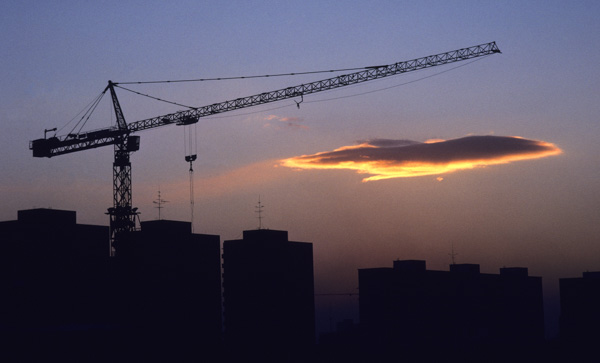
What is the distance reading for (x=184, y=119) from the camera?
654 feet

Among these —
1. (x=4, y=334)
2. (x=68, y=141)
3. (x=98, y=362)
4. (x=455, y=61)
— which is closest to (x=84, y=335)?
(x=98, y=362)

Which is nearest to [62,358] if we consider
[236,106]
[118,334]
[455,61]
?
[118,334]

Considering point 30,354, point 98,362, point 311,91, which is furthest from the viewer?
point 311,91

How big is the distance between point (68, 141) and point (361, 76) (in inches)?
3130

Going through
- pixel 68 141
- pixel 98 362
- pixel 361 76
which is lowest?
pixel 98 362

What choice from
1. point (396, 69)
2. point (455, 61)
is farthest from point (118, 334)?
point (455, 61)

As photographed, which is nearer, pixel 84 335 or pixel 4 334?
pixel 4 334

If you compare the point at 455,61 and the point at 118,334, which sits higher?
the point at 455,61

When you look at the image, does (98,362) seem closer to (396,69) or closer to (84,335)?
(84,335)

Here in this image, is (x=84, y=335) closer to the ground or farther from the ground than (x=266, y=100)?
closer to the ground

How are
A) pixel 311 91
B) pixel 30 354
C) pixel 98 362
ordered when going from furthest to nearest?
pixel 311 91, pixel 98 362, pixel 30 354

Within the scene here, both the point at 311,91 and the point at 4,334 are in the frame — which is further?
the point at 311,91

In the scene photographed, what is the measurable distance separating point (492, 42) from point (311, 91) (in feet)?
150

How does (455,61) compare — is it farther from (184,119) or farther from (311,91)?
(184,119)
